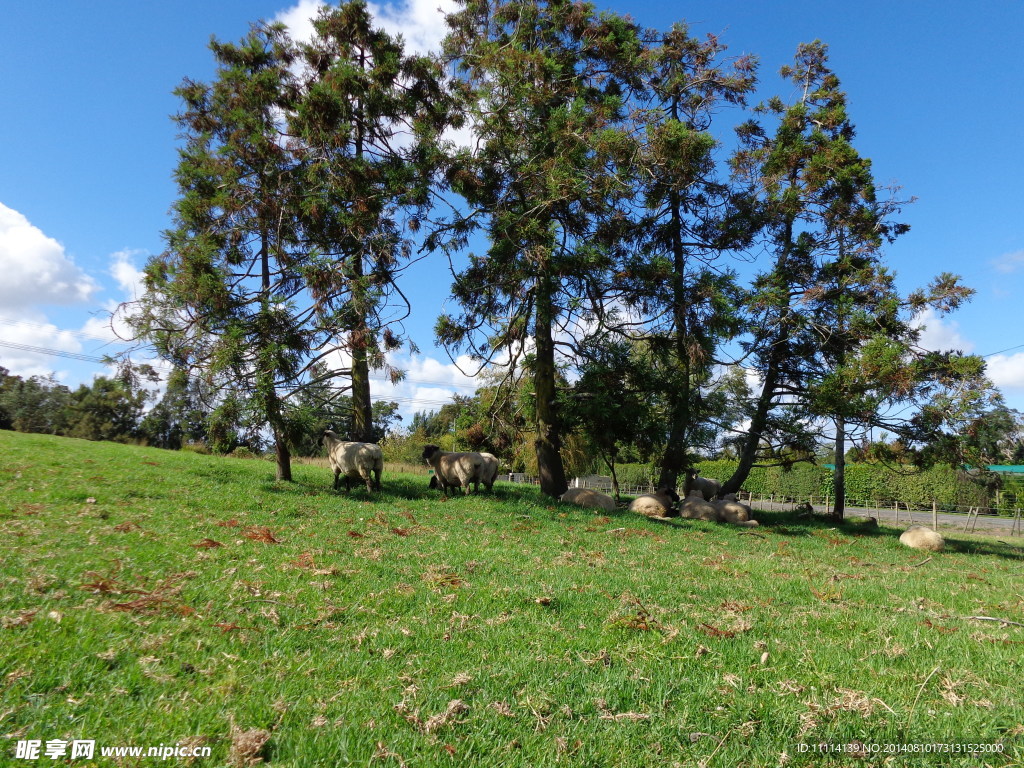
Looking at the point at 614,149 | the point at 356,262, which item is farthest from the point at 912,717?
the point at 356,262

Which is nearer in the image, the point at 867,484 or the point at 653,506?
the point at 653,506

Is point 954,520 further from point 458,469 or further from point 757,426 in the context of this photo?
point 458,469

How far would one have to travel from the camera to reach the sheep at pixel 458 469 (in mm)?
16125

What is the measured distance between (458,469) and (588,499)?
3940 millimetres

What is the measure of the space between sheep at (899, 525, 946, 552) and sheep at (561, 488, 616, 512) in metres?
7.61

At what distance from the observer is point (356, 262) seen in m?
15.1

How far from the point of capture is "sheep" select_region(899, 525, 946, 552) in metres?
14.0

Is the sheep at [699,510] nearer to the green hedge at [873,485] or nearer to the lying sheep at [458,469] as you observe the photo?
the lying sheep at [458,469]

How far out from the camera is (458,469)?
16188 millimetres

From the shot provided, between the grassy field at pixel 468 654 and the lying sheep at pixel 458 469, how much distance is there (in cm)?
777

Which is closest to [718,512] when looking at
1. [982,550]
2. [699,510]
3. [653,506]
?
[699,510]

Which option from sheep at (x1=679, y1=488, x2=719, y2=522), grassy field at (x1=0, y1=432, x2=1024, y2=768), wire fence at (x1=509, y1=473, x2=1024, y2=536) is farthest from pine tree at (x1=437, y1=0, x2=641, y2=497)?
wire fence at (x1=509, y1=473, x2=1024, y2=536)

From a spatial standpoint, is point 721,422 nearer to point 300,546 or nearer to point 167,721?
point 300,546

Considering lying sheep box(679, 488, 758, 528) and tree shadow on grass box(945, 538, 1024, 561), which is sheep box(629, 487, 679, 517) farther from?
tree shadow on grass box(945, 538, 1024, 561)
